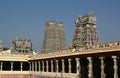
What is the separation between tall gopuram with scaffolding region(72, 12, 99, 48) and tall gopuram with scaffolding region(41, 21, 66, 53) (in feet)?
37.3

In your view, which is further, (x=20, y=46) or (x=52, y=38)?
(x=20, y=46)

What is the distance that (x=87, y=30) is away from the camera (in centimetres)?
8844

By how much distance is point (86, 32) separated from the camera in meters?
88.8

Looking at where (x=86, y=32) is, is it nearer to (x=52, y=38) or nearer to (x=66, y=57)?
(x=52, y=38)

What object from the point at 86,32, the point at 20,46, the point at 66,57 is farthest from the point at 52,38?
the point at 66,57

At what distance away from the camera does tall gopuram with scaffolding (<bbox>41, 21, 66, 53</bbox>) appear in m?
101

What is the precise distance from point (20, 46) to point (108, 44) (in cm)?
6702

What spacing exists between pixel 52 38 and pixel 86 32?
16993 mm

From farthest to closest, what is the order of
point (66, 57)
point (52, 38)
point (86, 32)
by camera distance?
point (52, 38), point (86, 32), point (66, 57)

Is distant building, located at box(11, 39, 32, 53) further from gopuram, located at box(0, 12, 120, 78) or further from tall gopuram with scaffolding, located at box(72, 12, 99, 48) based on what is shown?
tall gopuram with scaffolding, located at box(72, 12, 99, 48)

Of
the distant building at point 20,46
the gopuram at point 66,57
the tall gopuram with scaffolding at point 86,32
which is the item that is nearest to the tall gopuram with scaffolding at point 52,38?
the gopuram at point 66,57

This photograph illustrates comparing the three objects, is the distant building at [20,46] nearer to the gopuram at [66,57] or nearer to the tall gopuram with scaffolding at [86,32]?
the gopuram at [66,57]

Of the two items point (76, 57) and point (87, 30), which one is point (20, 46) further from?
Result: point (76, 57)

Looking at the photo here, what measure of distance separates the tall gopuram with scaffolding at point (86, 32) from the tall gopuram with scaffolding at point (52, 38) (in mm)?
11378
